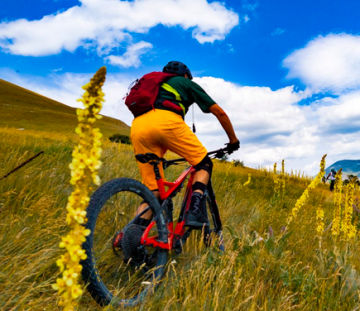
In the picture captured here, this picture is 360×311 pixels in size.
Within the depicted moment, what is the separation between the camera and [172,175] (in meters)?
7.92

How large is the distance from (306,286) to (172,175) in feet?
16.6

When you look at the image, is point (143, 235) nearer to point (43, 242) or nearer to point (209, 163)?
point (43, 242)

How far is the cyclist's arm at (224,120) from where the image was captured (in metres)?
3.90

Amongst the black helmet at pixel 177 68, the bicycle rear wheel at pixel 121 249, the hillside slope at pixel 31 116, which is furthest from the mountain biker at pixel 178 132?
the hillside slope at pixel 31 116

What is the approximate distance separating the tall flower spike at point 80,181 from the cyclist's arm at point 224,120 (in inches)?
112

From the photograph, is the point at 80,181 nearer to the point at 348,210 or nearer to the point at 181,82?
the point at 181,82

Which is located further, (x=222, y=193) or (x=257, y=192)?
(x=257, y=192)

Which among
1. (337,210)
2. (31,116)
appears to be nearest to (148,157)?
(337,210)

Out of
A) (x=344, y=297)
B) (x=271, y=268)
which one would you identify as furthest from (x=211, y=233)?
(x=344, y=297)

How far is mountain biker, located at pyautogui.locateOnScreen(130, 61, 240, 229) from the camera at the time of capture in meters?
3.57

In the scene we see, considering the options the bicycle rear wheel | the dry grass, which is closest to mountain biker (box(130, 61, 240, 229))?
the bicycle rear wheel

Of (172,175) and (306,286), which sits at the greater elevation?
(172,175)

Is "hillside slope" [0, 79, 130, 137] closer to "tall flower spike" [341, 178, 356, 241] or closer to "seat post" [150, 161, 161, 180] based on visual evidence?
"seat post" [150, 161, 161, 180]

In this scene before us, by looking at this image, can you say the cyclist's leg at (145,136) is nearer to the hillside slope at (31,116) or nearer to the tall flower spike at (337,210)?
the tall flower spike at (337,210)
